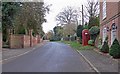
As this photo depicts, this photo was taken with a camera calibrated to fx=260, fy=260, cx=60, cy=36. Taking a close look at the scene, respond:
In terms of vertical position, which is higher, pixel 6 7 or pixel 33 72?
pixel 6 7

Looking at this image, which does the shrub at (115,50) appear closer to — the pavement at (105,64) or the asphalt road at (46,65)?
the pavement at (105,64)

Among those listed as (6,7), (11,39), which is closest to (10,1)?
(6,7)

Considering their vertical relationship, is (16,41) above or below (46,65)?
above

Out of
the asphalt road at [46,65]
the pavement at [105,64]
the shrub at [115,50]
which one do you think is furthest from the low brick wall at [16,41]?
the shrub at [115,50]

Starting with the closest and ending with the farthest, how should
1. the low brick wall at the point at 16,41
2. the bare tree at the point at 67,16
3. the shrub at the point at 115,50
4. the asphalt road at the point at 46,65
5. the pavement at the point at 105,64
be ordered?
the pavement at the point at 105,64, the asphalt road at the point at 46,65, the shrub at the point at 115,50, the low brick wall at the point at 16,41, the bare tree at the point at 67,16

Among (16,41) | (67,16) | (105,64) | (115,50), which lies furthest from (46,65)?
(67,16)

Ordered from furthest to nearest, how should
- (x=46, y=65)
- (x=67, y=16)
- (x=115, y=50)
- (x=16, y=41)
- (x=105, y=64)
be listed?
(x=67, y=16), (x=16, y=41), (x=115, y=50), (x=46, y=65), (x=105, y=64)

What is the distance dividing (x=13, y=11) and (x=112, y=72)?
1029 centimetres

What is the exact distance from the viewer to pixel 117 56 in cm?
1911

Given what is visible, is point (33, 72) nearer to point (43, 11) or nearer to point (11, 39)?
point (11, 39)

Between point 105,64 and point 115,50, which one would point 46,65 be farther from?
point 115,50

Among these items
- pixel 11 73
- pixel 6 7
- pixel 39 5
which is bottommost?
pixel 11 73

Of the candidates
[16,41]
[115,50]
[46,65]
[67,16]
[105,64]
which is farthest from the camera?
[67,16]

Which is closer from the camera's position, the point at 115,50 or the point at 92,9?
the point at 115,50
